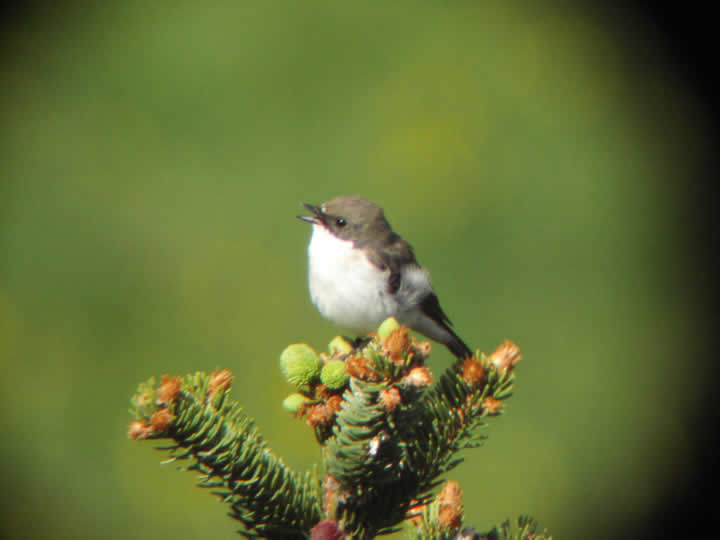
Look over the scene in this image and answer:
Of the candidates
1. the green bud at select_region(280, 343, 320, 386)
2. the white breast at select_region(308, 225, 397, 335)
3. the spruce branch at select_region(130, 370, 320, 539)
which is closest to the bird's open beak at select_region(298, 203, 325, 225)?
the white breast at select_region(308, 225, 397, 335)

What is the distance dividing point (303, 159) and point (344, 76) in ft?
3.65

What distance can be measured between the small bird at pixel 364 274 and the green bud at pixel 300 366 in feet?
5.75

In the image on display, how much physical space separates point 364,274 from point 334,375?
77.4 inches

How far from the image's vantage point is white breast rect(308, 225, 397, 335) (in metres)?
3.82

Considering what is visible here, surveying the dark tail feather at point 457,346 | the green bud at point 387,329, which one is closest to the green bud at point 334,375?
the green bud at point 387,329

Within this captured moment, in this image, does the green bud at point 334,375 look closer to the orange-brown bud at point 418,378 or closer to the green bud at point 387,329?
the green bud at point 387,329

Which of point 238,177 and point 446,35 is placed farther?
point 446,35

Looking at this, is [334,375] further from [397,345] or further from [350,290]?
[350,290]

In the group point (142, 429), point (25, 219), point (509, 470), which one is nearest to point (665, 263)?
point (509, 470)

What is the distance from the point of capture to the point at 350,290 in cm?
383

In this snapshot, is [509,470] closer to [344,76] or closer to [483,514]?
[483,514]

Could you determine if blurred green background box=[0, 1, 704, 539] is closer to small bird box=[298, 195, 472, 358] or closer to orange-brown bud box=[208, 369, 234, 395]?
small bird box=[298, 195, 472, 358]

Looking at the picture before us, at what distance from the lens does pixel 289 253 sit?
263 inches

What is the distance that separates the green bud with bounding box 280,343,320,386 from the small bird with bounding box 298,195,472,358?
175cm
